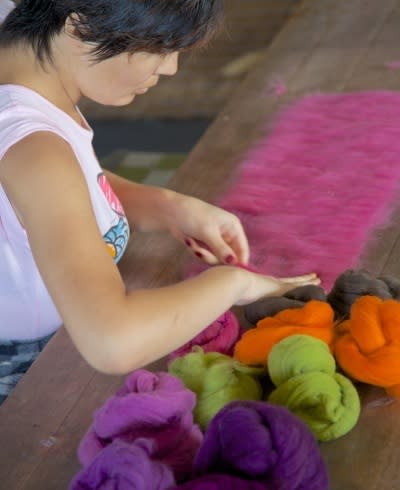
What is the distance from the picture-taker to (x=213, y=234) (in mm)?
1225

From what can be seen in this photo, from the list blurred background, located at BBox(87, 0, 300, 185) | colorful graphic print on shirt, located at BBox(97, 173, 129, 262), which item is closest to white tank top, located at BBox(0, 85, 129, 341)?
colorful graphic print on shirt, located at BBox(97, 173, 129, 262)

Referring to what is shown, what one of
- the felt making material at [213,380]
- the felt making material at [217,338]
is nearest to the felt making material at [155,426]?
the felt making material at [213,380]

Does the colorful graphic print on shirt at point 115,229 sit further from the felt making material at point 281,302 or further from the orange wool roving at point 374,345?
the orange wool roving at point 374,345

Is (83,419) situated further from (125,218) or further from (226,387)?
(125,218)

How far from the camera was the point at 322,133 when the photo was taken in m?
1.54

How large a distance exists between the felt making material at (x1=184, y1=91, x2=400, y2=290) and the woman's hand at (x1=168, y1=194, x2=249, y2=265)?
58 mm

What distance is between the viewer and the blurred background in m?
2.44

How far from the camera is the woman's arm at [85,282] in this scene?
869mm

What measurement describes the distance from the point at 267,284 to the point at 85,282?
0.34 metres

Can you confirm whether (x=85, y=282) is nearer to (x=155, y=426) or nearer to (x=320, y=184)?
(x=155, y=426)

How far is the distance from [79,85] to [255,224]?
0.41 metres

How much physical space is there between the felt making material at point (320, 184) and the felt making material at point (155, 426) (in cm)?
37

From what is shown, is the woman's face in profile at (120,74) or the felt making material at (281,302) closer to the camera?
the woman's face in profile at (120,74)

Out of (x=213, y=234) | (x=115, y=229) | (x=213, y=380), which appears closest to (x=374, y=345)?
(x=213, y=380)
